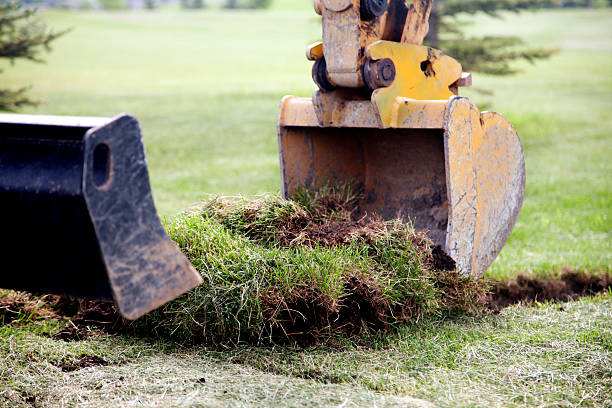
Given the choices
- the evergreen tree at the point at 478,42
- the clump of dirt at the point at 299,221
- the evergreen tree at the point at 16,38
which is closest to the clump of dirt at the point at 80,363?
the clump of dirt at the point at 299,221

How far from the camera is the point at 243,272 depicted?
3398mm

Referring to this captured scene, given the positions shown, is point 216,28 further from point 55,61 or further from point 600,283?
point 600,283

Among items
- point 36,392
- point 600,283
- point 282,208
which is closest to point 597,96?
point 600,283

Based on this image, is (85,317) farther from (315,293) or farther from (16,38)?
(16,38)

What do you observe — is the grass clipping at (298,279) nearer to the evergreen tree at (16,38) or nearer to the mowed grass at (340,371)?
the mowed grass at (340,371)

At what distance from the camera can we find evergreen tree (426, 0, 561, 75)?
11.4 m

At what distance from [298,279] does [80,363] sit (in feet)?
3.70

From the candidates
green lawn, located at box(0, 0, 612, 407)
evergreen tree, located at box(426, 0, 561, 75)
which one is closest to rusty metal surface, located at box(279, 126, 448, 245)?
green lawn, located at box(0, 0, 612, 407)

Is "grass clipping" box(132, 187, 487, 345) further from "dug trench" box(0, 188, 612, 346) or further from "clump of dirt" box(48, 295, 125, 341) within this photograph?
"clump of dirt" box(48, 295, 125, 341)

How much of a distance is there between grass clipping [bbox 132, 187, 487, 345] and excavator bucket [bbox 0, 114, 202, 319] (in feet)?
3.33

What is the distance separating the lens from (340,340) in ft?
11.2

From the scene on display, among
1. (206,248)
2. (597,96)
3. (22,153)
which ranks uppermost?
(22,153)

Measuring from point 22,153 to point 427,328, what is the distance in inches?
87.9

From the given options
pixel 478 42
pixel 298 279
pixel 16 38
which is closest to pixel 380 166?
pixel 298 279
